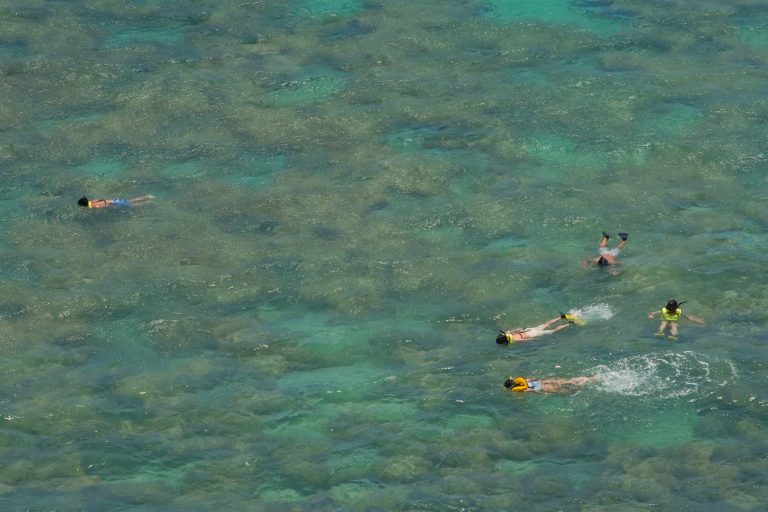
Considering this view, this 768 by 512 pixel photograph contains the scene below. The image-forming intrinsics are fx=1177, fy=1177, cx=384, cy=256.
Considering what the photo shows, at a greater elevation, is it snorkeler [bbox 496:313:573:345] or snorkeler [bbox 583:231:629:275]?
snorkeler [bbox 583:231:629:275]

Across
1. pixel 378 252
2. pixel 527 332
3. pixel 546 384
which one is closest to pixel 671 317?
pixel 527 332

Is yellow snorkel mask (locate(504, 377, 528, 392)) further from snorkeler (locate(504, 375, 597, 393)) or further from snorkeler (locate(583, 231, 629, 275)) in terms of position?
snorkeler (locate(583, 231, 629, 275))

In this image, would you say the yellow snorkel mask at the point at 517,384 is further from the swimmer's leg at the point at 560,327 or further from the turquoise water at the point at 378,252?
the swimmer's leg at the point at 560,327

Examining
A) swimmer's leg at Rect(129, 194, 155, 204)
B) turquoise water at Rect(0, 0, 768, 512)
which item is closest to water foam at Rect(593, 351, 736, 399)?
turquoise water at Rect(0, 0, 768, 512)

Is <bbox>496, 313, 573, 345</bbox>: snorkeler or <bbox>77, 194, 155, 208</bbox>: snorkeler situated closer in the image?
<bbox>496, 313, 573, 345</bbox>: snorkeler

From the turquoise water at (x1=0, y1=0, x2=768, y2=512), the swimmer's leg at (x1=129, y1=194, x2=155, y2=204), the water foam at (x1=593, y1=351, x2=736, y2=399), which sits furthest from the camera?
the swimmer's leg at (x1=129, y1=194, x2=155, y2=204)

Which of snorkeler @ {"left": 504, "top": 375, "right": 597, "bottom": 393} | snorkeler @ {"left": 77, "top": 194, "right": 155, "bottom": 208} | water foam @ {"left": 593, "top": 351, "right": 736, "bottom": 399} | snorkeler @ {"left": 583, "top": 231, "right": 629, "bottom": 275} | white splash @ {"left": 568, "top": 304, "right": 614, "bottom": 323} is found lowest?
snorkeler @ {"left": 504, "top": 375, "right": 597, "bottom": 393}

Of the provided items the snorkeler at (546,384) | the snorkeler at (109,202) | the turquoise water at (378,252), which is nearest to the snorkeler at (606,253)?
the turquoise water at (378,252)
